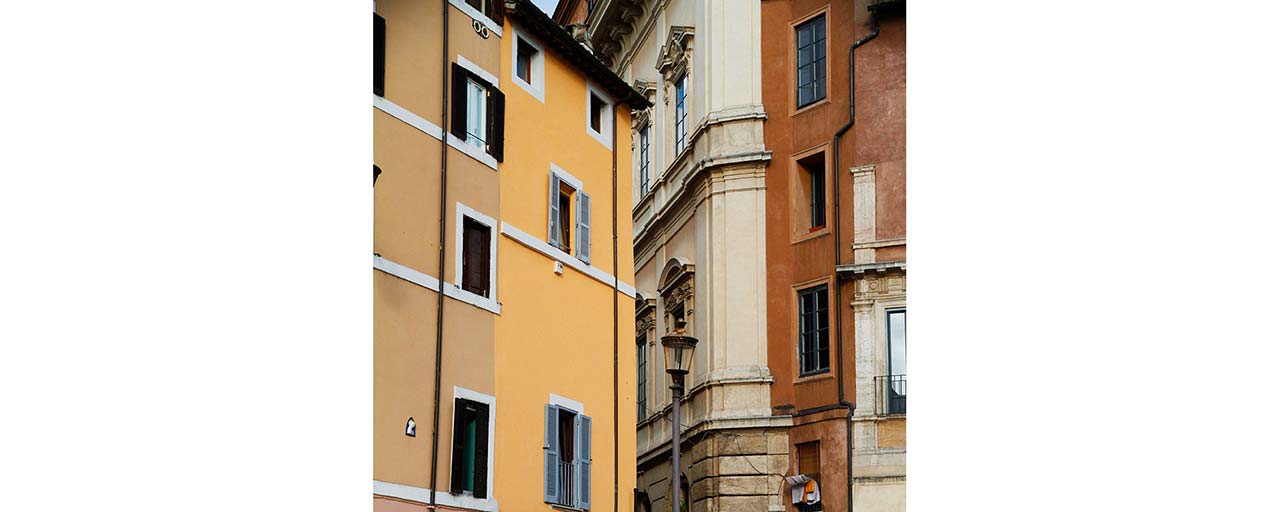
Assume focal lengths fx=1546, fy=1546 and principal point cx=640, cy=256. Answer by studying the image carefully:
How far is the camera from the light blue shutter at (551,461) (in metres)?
4.49

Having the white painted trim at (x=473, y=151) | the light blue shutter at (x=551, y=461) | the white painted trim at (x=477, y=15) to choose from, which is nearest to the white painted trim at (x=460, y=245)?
the white painted trim at (x=473, y=151)

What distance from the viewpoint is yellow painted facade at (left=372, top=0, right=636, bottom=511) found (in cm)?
437

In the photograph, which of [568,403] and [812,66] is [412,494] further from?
[812,66]

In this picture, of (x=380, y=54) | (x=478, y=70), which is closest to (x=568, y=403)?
(x=478, y=70)

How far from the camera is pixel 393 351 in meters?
4.38

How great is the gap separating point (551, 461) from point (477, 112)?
1.06 metres

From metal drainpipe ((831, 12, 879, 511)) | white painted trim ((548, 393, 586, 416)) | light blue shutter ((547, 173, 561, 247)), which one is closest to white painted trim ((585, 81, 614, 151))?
light blue shutter ((547, 173, 561, 247))

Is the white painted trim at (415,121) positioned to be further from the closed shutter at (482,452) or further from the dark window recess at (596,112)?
the closed shutter at (482,452)

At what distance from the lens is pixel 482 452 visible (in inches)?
174

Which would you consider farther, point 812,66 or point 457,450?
point 812,66

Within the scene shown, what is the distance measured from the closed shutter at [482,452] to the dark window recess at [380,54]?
39.5 inches
